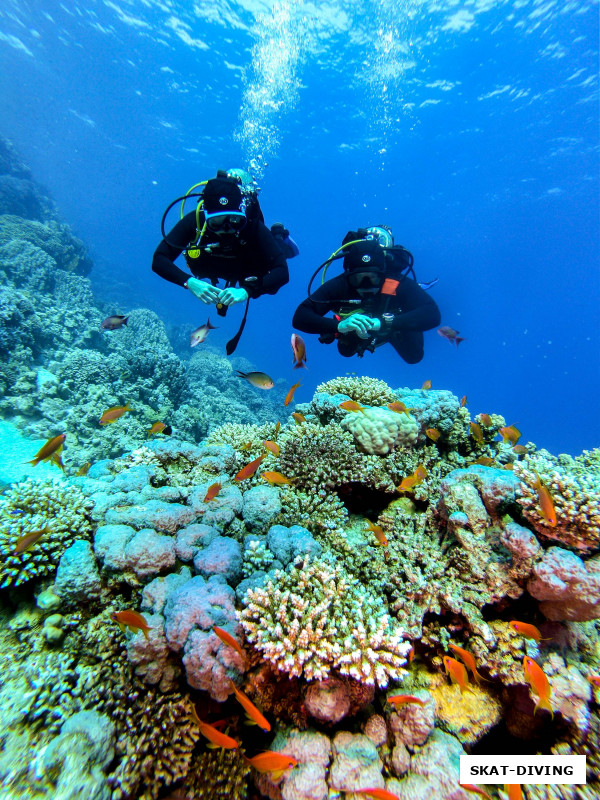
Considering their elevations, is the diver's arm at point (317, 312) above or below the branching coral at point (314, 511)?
above

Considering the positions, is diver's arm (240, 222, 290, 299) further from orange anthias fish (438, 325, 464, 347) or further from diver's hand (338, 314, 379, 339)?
orange anthias fish (438, 325, 464, 347)

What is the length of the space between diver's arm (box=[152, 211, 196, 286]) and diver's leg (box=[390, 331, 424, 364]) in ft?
15.4

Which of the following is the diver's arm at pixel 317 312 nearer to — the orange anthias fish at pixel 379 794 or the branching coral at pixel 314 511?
the branching coral at pixel 314 511

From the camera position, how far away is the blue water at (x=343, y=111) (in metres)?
21.5

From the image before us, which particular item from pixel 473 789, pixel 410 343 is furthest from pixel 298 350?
pixel 410 343

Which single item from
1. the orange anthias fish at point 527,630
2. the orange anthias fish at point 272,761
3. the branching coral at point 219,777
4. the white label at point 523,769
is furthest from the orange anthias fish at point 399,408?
the branching coral at point 219,777

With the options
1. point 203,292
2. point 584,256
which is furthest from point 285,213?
point 203,292

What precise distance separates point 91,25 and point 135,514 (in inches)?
1657

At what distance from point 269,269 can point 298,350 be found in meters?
2.78

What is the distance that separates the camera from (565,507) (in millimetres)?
2818

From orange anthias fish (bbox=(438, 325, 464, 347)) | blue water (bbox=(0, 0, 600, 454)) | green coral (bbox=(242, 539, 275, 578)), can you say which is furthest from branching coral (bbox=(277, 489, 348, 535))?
blue water (bbox=(0, 0, 600, 454))

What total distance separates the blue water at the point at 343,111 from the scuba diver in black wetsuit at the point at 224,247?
55.2ft

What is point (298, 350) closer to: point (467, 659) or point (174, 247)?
point (174, 247)

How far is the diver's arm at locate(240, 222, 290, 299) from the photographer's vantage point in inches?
226
